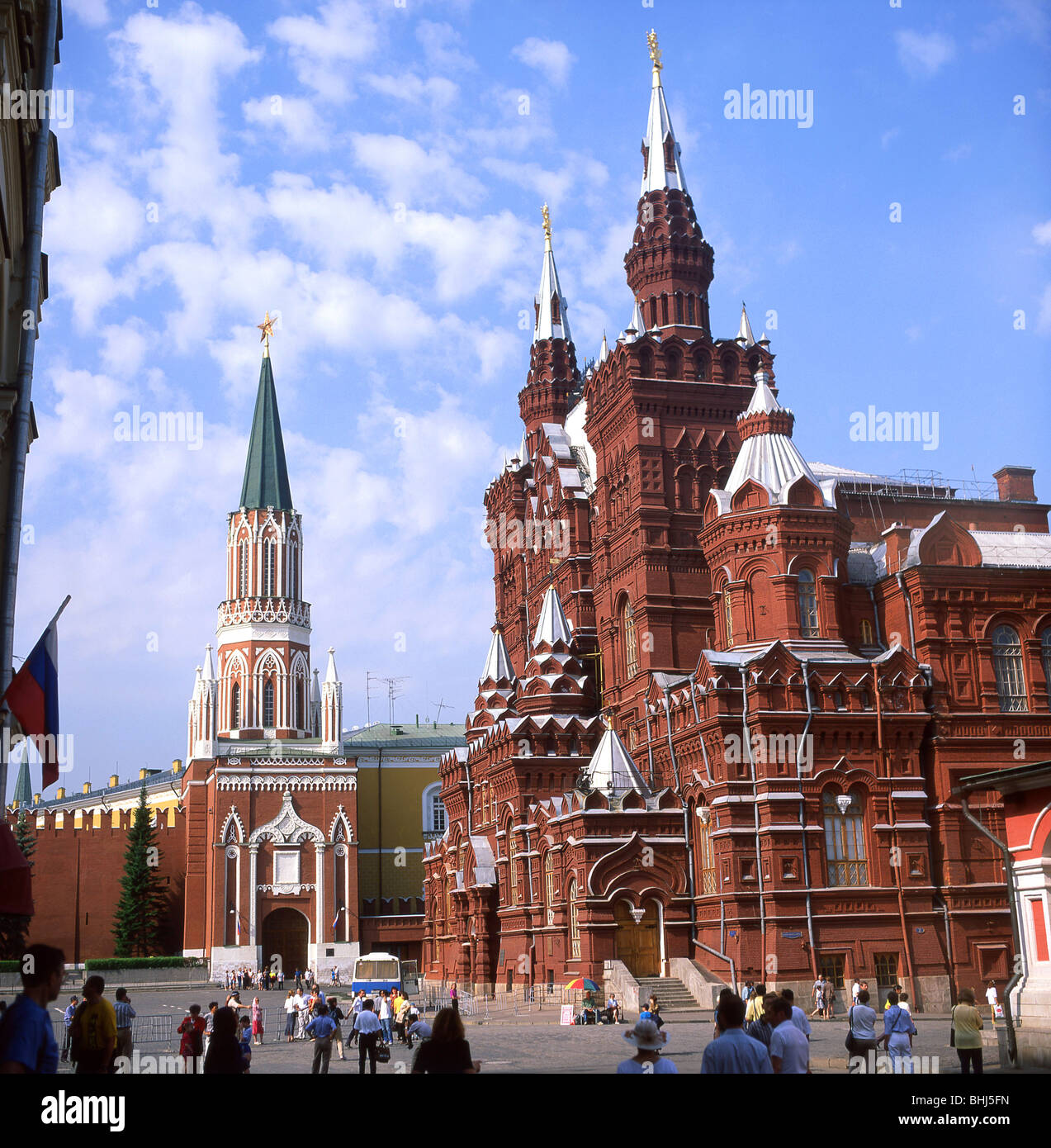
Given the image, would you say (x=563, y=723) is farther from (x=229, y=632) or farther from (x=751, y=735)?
(x=229, y=632)

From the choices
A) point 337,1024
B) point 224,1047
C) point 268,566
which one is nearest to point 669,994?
point 337,1024

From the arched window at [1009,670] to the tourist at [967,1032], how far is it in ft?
81.1

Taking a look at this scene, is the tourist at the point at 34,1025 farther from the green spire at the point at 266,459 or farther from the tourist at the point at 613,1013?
the green spire at the point at 266,459

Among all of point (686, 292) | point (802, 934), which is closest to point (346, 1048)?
point (802, 934)

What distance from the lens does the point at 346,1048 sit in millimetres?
31000

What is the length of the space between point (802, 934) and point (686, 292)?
2494cm

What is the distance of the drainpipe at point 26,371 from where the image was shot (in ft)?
47.5

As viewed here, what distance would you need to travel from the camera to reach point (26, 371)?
14.8 meters

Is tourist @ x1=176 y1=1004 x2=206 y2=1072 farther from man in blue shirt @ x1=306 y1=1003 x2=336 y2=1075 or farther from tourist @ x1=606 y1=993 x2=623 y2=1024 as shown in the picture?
tourist @ x1=606 y1=993 x2=623 y2=1024

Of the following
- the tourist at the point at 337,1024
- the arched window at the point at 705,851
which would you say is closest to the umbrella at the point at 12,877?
the tourist at the point at 337,1024

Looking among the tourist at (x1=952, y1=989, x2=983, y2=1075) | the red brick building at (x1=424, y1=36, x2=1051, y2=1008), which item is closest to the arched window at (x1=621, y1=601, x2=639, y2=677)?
the red brick building at (x1=424, y1=36, x2=1051, y2=1008)

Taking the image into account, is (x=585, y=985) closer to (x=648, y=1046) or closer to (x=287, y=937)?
(x=648, y=1046)

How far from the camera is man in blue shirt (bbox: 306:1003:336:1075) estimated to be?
20875 millimetres
